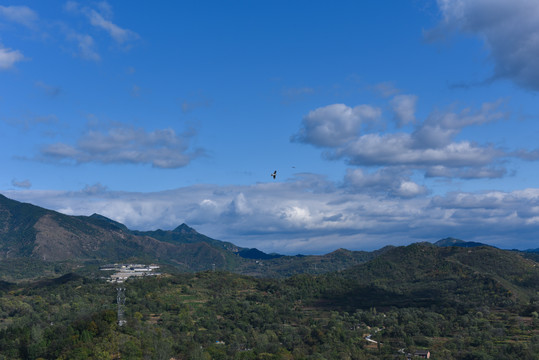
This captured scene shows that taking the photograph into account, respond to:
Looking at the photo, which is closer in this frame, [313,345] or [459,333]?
[313,345]

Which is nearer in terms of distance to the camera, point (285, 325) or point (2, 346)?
point (2, 346)

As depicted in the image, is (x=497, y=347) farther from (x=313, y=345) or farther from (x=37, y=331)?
(x=37, y=331)

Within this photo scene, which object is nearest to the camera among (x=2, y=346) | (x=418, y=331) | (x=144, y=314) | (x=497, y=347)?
(x=2, y=346)

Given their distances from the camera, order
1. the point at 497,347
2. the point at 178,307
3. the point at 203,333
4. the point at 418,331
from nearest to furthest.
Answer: the point at 497,347, the point at 203,333, the point at 418,331, the point at 178,307

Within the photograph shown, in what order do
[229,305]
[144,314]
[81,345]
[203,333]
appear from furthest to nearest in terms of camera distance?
[229,305] < [144,314] < [203,333] < [81,345]

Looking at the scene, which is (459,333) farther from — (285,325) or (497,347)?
(285,325)

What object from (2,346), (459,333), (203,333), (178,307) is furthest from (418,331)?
(2,346)

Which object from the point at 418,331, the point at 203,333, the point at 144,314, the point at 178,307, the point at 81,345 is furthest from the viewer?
the point at 178,307

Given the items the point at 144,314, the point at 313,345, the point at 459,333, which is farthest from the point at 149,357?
the point at 459,333
